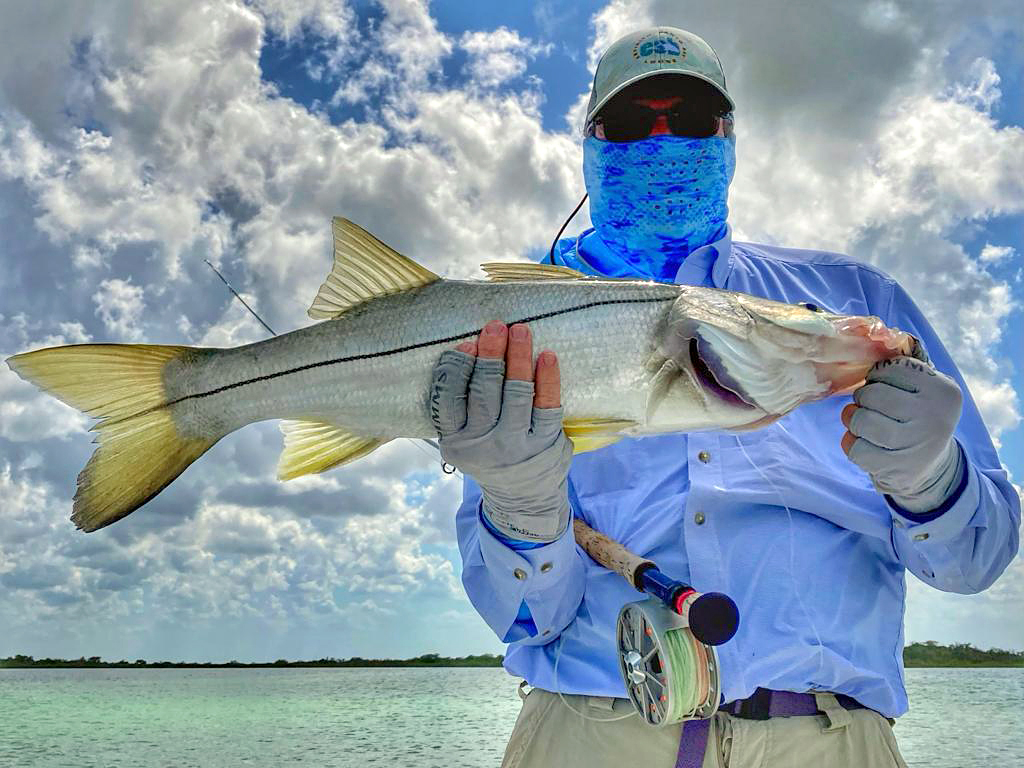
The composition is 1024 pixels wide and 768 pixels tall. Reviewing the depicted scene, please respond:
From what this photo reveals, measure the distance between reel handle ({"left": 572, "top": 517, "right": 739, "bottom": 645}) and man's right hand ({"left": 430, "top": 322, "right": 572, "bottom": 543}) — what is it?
0.52 m

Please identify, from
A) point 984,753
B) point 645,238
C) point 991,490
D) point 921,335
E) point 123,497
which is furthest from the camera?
point 984,753

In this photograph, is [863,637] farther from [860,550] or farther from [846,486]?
[846,486]

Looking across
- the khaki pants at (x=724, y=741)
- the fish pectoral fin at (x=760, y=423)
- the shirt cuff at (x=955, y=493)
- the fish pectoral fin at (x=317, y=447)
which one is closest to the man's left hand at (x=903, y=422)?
the shirt cuff at (x=955, y=493)

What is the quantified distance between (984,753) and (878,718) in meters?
43.7

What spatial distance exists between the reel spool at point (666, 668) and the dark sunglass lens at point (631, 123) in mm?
2668

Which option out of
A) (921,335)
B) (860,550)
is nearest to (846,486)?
(860,550)

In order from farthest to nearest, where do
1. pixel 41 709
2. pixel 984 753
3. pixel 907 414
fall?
pixel 41 709, pixel 984 753, pixel 907 414

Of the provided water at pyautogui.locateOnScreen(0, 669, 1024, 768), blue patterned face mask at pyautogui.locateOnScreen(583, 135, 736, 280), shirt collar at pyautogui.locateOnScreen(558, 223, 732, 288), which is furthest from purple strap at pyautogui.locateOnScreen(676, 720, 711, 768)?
water at pyautogui.locateOnScreen(0, 669, 1024, 768)

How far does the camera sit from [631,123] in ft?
15.5

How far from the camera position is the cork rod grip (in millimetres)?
3469

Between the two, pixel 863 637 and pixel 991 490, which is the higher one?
pixel 991 490

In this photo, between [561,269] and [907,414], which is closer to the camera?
[907,414]

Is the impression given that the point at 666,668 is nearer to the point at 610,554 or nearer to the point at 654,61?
the point at 610,554

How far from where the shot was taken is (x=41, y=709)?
72.4 metres
